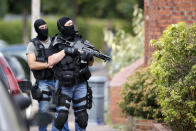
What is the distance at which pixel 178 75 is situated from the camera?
7.60 m

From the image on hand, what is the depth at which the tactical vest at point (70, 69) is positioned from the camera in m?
7.75

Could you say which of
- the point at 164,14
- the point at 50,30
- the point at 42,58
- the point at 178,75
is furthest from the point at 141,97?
the point at 50,30

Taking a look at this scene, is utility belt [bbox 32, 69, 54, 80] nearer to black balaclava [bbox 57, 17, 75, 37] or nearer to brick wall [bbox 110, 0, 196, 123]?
black balaclava [bbox 57, 17, 75, 37]

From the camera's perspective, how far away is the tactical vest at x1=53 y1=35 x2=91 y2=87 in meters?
7.75

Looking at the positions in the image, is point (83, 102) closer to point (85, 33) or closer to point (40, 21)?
point (40, 21)

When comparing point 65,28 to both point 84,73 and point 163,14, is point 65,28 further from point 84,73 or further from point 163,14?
point 163,14

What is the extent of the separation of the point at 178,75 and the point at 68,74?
144cm

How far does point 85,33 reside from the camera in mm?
45250

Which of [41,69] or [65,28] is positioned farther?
[41,69]

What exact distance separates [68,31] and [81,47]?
0.28m

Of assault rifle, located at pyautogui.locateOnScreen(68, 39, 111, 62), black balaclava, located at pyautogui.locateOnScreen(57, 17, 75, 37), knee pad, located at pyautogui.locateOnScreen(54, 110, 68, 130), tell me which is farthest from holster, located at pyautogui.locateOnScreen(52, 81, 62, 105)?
black balaclava, located at pyautogui.locateOnScreen(57, 17, 75, 37)

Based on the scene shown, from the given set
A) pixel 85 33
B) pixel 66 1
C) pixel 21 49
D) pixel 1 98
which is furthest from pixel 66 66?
pixel 85 33

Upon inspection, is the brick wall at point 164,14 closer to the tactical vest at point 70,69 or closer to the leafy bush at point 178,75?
the leafy bush at point 178,75

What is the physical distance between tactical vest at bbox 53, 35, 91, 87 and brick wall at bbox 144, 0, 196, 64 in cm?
259
